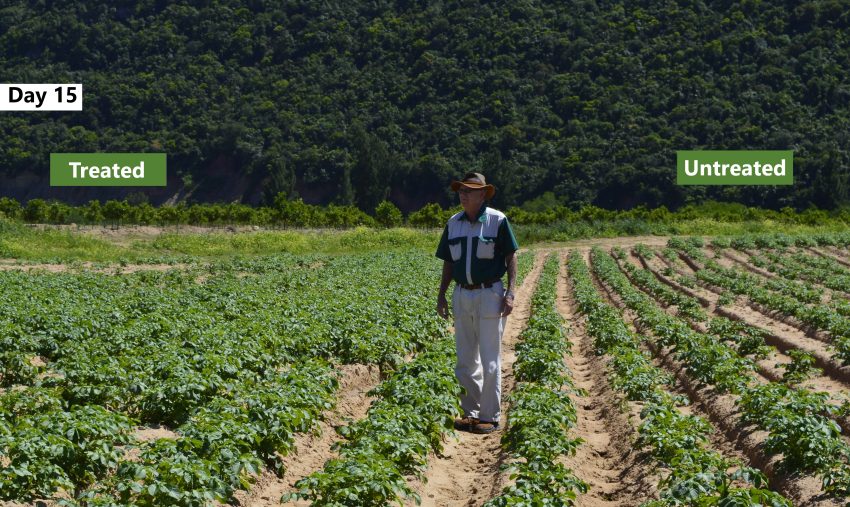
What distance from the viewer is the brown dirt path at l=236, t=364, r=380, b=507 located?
7.07m

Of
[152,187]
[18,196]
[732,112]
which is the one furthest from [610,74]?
[18,196]

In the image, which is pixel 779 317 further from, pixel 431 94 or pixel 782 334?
pixel 431 94

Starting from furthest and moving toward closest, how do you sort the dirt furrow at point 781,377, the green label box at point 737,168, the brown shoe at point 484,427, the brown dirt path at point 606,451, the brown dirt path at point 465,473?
1. the green label box at point 737,168
2. the dirt furrow at point 781,377
3. the brown shoe at point 484,427
4. the brown dirt path at point 606,451
5. the brown dirt path at point 465,473

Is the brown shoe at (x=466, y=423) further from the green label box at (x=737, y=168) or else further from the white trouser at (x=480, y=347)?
the green label box at (x=737, y=168)

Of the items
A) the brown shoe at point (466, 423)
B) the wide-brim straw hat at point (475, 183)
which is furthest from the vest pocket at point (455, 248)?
the brown shoe at point (466, 423)

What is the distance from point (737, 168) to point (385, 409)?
7370 centimetres

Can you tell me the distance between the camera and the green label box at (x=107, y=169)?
272ft

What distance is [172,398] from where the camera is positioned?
860 cm

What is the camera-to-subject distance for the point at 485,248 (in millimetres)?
8828

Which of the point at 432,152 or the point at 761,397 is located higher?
the point at 432,152

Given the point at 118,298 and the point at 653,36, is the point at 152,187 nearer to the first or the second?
the point at 653,36

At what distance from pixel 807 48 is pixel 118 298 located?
92025 millimetres

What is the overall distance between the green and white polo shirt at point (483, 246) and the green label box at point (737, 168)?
68.1 metres

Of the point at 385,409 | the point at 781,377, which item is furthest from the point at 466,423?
the point at 781,377
